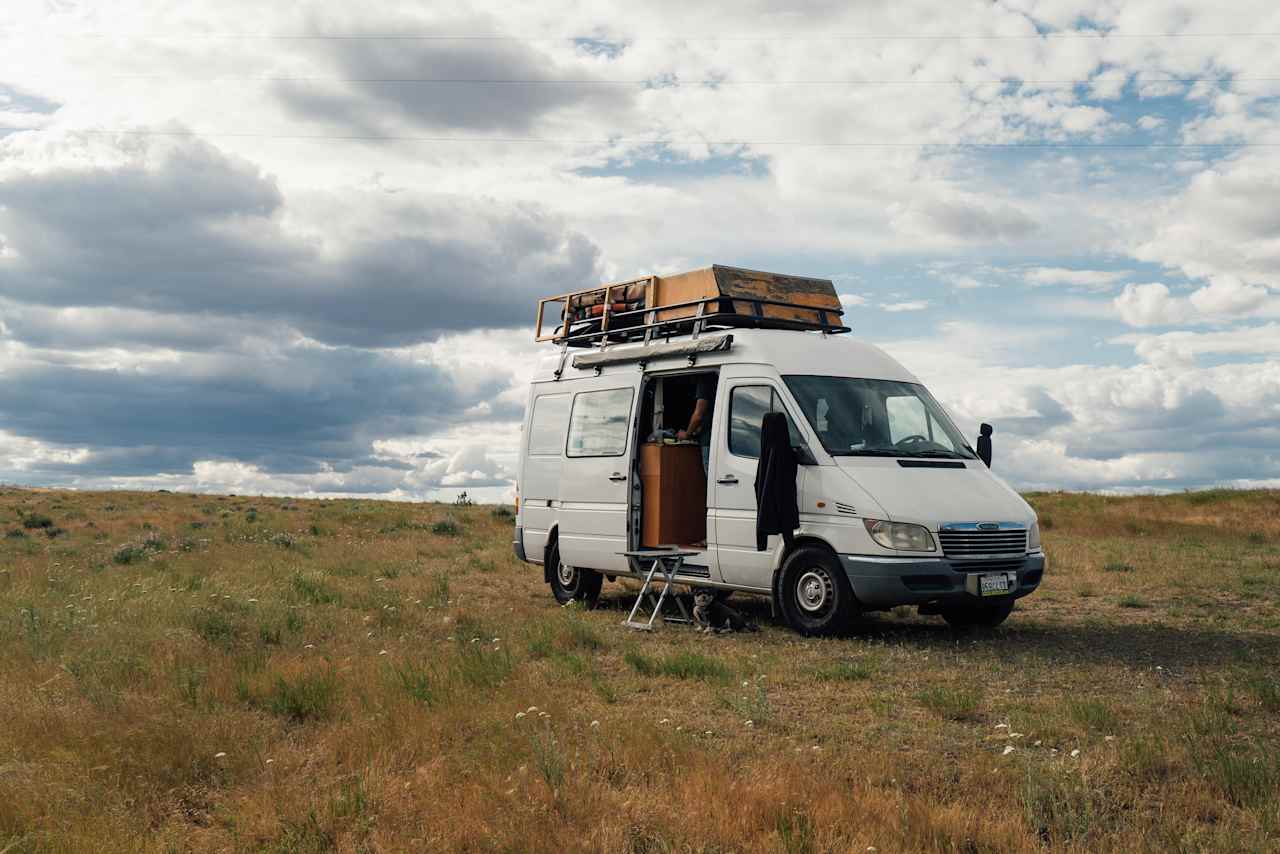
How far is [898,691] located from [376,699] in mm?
3550

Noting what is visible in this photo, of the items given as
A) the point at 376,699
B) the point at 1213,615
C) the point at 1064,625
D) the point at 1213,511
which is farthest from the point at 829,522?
the point at 1213,511

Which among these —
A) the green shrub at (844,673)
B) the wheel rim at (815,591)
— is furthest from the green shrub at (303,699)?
the wheel rim at (815,591)

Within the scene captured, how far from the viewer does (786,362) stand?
1055 cm

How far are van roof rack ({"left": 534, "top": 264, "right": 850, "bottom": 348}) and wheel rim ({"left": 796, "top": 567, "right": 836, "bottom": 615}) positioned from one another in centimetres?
289

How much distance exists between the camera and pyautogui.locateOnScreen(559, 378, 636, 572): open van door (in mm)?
11930

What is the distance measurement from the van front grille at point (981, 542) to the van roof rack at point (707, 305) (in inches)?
125

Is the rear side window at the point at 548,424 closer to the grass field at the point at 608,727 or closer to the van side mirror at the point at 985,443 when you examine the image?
the grass field at the point at 608,727

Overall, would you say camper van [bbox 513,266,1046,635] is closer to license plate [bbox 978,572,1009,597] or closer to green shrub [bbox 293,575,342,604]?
license plate [bbox 978,572,1009,597]

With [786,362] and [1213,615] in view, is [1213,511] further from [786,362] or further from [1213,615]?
[786,362]

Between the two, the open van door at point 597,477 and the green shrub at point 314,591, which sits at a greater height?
the open van door at point 597,477

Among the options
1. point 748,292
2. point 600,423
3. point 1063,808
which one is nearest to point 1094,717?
point 1063,808

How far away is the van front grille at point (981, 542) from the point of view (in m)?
9.41

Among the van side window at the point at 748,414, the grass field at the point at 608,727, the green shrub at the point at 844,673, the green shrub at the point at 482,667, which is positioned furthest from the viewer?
the van side window at the point at 748,414

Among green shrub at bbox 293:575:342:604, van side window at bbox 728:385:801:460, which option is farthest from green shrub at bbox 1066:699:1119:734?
green shrub at bbox 293:575:342:604
